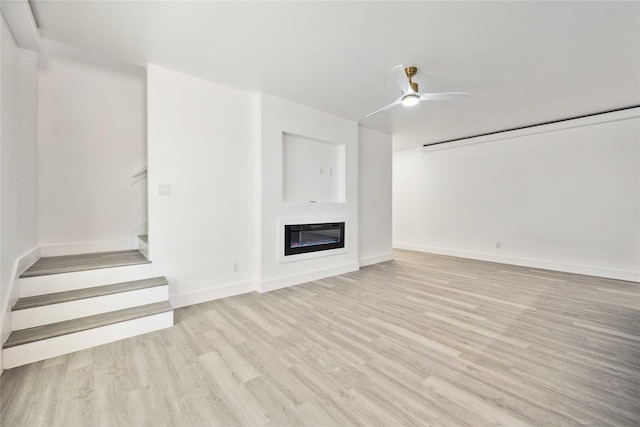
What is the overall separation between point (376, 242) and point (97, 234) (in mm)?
4493

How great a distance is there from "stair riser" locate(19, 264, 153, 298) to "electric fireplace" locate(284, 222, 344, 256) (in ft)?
5.70

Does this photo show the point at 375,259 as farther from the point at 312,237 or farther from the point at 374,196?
the point at 312,237

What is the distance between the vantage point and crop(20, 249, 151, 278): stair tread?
2.40m

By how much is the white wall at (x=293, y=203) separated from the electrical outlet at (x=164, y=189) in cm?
110

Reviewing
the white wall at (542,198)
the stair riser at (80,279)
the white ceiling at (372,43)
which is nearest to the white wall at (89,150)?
the white ceiling at (372,43)

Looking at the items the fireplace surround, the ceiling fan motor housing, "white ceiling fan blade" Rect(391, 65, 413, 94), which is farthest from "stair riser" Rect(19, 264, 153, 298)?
the ceiling fan motor housing

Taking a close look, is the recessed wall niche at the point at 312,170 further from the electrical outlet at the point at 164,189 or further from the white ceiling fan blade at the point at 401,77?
the white ceiling fan blade at the point at 401,77

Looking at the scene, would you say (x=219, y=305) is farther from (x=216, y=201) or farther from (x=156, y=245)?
(x=216, y=201)

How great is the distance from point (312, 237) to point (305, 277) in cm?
63

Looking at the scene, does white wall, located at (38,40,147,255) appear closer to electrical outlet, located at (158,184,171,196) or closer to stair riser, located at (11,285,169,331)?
electrical outlet, located at (158,184,171,196)

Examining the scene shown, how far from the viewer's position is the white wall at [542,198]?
4184 millimetres

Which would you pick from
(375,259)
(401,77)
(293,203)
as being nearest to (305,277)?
(293,203)

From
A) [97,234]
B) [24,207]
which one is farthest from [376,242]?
[24,207]

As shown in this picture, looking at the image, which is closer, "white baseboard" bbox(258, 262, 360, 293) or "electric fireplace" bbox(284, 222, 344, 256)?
"white baseboard" bbox(258, 262, 360, 293)
